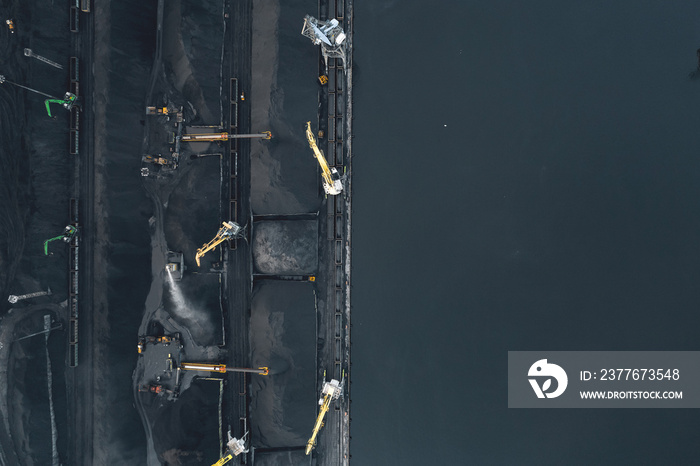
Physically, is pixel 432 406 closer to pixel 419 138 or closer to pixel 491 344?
pixel 491 344

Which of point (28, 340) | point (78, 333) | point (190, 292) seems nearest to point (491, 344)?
point (190, 292)

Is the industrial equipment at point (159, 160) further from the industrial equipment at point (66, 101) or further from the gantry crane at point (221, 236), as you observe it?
the gantry crane at point (221, 236)

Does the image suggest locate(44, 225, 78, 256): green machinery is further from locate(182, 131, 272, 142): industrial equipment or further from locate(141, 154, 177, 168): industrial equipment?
locate(182, 131, 272, 142): industrial equipment

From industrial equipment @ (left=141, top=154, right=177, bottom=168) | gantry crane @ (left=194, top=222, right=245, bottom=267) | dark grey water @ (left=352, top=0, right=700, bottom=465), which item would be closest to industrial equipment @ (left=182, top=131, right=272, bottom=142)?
industrial equipment @ (left=141, top=154, right=177, bottom=168)

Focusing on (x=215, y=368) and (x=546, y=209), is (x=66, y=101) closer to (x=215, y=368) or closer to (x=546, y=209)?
(x=215, y=368)

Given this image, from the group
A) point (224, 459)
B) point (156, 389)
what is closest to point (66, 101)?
point (156, 389)

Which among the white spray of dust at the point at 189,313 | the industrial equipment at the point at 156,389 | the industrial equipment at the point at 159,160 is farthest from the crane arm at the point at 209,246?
the industrial equipment at the point at 156,389
